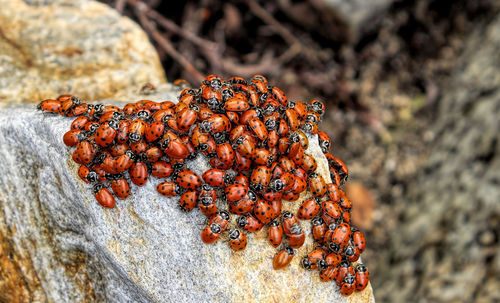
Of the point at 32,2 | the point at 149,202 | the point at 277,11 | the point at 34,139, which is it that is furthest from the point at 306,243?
the point at 277,11

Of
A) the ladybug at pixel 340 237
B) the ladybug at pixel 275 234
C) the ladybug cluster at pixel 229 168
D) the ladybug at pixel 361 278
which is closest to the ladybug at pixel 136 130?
the ladybug cluster at pixel 229 168

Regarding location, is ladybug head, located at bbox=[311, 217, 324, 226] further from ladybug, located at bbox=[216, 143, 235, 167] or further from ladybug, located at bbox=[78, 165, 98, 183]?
ladybug, located at bbox=[78, 165, 98, 183]

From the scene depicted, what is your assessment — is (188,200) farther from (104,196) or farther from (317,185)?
(317,185)

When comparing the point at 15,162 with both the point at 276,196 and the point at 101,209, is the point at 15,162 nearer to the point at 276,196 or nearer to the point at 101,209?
the point at 101,209

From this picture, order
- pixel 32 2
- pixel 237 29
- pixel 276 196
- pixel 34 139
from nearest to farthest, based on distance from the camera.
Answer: pixel 276 196 < pixel 34 139 < pixel 32 2 < pixel 237 29

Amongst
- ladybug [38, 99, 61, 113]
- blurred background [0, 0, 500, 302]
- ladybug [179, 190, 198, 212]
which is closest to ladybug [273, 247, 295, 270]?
ladybug [179, 190, 198, 212]

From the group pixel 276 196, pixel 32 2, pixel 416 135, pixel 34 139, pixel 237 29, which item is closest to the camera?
pixel 276 196

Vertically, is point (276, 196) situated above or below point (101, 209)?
above
